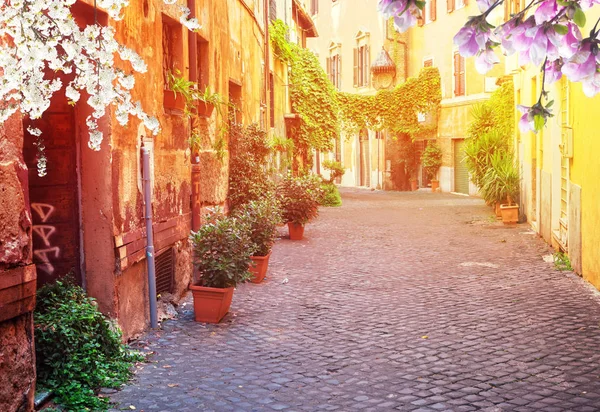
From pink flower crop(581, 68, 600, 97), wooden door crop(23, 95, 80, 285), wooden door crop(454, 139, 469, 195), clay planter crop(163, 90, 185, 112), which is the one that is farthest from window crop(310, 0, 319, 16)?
pink flower crop(581, 68, 600, 97)

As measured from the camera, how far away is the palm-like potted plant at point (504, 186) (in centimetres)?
1762

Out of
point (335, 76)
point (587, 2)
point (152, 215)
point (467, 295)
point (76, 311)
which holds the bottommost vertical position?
point (467, 295)

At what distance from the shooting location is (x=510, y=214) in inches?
692

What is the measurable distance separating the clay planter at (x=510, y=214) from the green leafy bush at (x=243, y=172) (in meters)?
6.52

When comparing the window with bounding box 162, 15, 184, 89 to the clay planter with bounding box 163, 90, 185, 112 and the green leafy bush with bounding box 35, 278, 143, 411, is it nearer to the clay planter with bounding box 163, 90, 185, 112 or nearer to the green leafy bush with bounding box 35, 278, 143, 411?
the clay planter with bounding box 163, 90, 185, 112

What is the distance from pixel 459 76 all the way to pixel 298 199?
17.5m

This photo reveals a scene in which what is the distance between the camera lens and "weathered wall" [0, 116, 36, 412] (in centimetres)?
448

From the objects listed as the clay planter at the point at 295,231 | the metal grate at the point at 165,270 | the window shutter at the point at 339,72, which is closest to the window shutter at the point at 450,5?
the window shutter at the point at 339,72

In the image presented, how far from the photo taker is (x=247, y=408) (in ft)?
17.0

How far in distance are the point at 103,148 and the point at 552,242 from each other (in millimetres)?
9038

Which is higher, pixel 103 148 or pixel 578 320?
pixel 103 148

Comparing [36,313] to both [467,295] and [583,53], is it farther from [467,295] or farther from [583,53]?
[467,295]

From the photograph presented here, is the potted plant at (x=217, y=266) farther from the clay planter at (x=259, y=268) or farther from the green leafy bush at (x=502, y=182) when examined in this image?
the green leafy bush at (x=502, y=182)

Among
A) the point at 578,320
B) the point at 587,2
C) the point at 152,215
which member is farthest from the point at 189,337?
the point at 587,2
